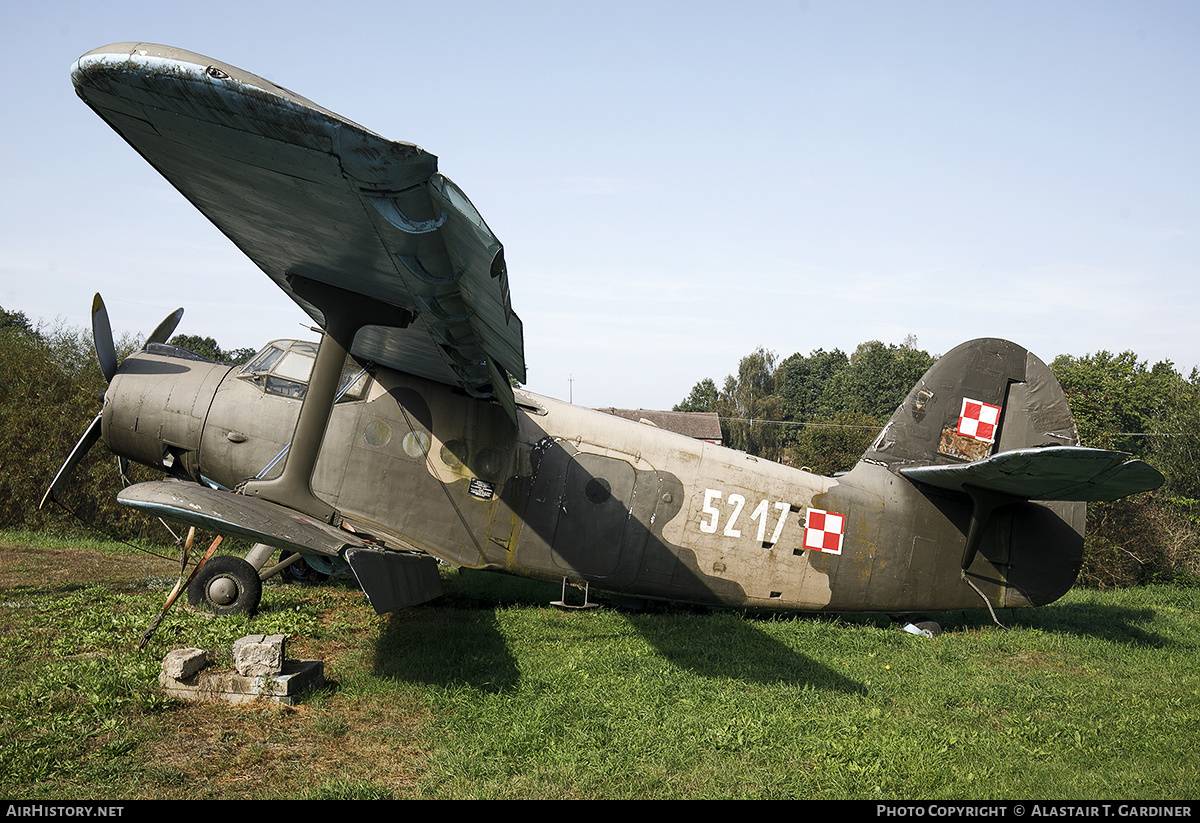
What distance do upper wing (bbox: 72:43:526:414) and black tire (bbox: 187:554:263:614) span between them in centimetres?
360

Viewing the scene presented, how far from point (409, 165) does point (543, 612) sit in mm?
6484

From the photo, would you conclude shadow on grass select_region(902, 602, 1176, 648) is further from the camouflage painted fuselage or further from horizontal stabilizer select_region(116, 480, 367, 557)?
horizontal stabilizer select_region(116, 480, 367, 557)

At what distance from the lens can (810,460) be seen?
52094 millimetres

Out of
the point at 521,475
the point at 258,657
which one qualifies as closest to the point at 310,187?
the point at 258,657

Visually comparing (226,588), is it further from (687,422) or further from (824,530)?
(687,422)

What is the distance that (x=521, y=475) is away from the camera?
7.98 metres

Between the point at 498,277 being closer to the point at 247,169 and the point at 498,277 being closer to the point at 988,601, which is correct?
the point at 247,169

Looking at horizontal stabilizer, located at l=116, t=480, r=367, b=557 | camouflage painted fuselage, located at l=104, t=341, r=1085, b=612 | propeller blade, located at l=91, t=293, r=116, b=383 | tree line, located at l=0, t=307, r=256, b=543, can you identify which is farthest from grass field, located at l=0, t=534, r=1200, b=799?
tree line, located at l=0, t=307, r=256, b=543

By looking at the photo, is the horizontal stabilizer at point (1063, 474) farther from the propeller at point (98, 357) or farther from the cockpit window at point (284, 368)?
the propeller at point (98, 357)

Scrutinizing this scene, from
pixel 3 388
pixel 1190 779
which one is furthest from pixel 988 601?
pixel 3 388

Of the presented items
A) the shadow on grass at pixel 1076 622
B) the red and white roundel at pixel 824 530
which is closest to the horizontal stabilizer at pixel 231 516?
the red and white roundel at pixel 824 530

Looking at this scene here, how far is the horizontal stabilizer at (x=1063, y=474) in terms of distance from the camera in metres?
5.71

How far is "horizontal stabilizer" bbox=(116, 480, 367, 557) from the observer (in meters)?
5.08

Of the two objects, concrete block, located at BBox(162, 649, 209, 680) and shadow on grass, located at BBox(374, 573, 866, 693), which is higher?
concrete block, located at BBox(162, 649, 209, 680)
